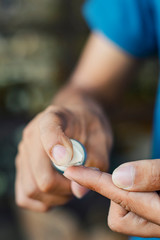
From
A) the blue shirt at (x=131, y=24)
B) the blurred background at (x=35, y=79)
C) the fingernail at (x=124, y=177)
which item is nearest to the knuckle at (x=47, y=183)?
the fingernail at (x=124, y=177)

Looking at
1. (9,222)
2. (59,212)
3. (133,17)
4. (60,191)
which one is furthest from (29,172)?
(9,222)

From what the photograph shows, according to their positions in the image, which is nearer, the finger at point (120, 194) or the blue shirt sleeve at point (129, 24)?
the finger at point (120, 194)

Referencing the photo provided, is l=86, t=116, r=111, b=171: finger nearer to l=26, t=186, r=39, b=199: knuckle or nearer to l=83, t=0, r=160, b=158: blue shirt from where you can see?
l=26, t=186, r=39, b=199: knuckle

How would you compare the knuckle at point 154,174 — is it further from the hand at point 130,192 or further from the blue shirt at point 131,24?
the blue shirt at point 131,24

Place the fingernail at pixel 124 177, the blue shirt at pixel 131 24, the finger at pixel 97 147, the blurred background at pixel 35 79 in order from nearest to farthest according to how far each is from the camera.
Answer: the fingernail at pixel 124 177 < the finger at pixel 97 147 < the blue shirt at pixel 131 24 < the blurred background at pixel 35 79

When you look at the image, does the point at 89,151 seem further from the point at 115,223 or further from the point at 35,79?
the point at 35,79

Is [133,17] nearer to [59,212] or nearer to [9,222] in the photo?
[59,212]
